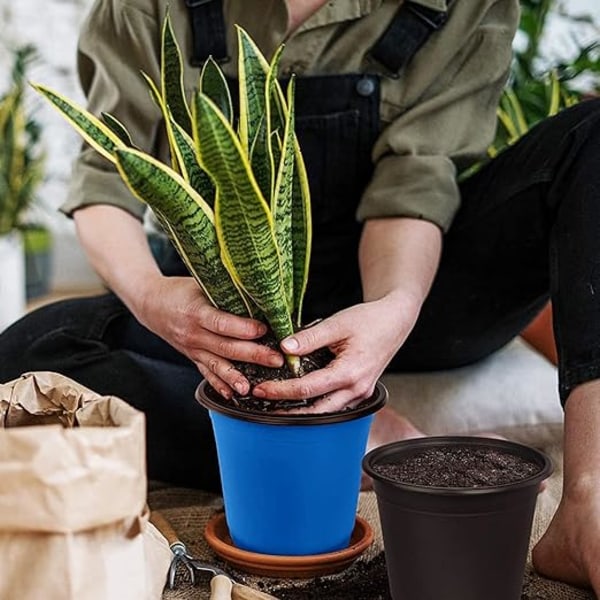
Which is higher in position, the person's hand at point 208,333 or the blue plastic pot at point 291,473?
the person's hand at point 208,333

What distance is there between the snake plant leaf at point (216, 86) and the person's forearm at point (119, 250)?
9.2 inches

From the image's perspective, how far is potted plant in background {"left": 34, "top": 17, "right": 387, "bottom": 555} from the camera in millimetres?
1140

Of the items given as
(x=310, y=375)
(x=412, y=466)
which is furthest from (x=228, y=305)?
(x=412, y=466)

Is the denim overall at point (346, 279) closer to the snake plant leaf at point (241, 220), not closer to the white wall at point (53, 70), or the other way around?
the snake plant leaf at point (241, 220)

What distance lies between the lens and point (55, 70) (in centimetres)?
341

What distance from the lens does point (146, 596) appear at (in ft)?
3.45

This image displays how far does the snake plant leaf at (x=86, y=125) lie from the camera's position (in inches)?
45.1

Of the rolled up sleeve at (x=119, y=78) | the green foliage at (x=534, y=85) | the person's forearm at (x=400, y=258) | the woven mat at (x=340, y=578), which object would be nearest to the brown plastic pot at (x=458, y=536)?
the woven mat at (x=340, y=578)

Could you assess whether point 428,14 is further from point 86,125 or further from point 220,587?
point 220,587

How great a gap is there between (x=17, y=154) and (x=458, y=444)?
218 centimetres

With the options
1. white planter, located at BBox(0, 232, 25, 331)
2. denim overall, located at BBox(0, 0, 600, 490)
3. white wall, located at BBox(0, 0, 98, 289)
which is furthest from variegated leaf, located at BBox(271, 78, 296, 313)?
white wall, located at BBox(0, 0, 98, 289)

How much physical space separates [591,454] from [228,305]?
0.41 m

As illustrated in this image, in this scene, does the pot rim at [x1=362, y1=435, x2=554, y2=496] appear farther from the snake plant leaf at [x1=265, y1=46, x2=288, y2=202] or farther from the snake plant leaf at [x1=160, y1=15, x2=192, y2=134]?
the snake plant leaf at [x1=160, y1=15, x2=192, y2=134]

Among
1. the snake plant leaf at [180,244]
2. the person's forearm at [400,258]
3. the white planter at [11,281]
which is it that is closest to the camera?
the snake plant leaf at [180,244]
